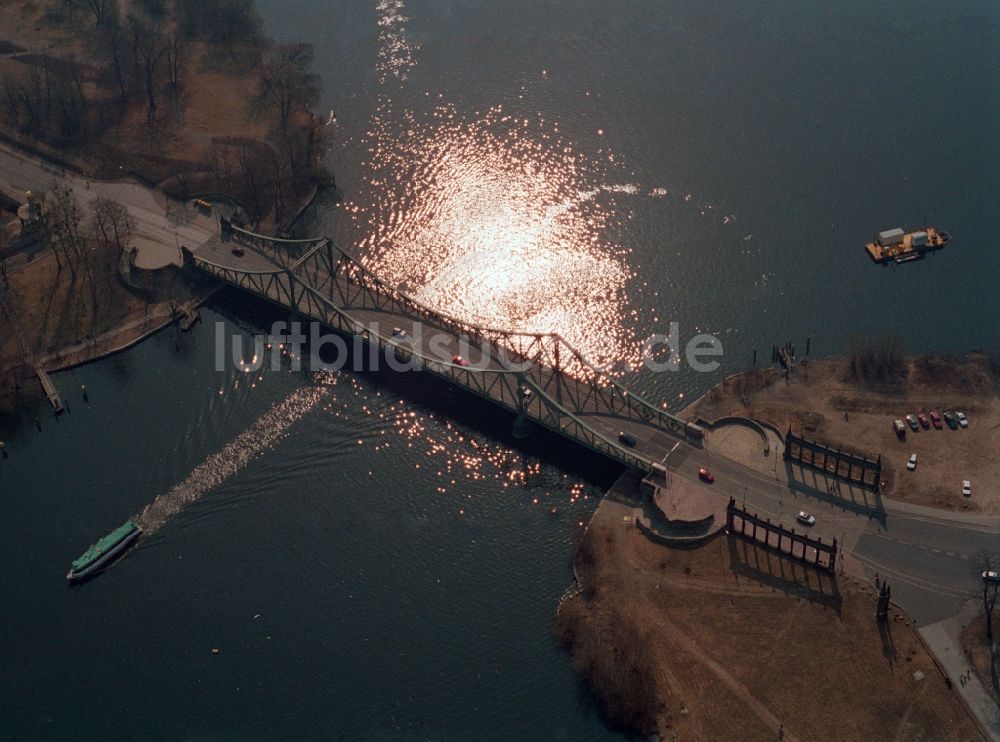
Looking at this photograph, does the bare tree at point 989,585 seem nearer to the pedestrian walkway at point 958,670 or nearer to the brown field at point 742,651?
the pedestrian walkway at point 958,670

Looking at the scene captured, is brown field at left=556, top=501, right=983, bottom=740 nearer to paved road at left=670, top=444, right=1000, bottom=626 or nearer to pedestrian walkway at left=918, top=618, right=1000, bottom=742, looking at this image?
pedestrian walkway at left=918, top=618, right=1000, bottom=742

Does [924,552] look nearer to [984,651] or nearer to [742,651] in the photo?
[984,651]

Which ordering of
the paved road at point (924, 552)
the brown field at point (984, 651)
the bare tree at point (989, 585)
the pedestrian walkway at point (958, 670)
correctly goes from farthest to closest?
the paved road at point (924, 552) → the bare tree at point (989, 585) → the brown field at point (984, 651) → the pedestrian walkway at point (958, 670)

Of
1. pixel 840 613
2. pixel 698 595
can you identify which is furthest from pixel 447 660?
pixel 840 613

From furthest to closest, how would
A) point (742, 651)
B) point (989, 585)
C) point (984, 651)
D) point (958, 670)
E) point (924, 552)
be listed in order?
point (924, 552) → point (989, 585) → point (742, 651) → point (984, 651) → point (958, 670)

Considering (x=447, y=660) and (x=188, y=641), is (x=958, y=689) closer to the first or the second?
(x=447, y=660)

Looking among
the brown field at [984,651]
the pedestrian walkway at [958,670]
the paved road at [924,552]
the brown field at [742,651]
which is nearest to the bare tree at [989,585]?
Result: the brown field at [984,651]

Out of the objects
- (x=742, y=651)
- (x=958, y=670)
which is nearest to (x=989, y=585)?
(x=958, y=670)

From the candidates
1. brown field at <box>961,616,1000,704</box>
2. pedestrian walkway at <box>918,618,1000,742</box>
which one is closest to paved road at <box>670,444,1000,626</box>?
pedestrian walkway at <box>918,618,1000,742</box>
